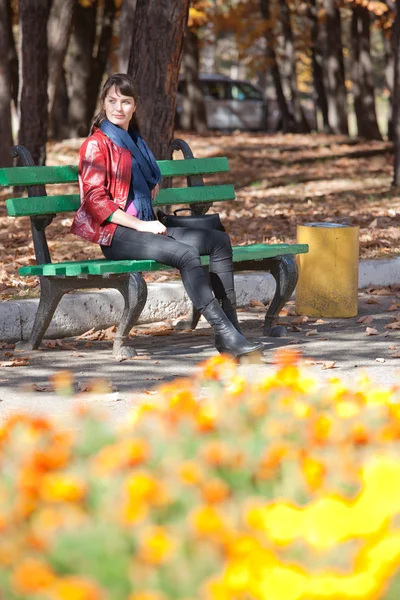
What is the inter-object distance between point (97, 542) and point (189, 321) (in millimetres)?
5571

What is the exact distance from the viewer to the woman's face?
21.8 feet

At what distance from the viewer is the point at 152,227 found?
21.3 feet

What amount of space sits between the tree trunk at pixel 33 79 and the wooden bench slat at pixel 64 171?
6690mm

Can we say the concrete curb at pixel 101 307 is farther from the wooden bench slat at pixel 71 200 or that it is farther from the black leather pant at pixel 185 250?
the black leather pant at pixel 185 250

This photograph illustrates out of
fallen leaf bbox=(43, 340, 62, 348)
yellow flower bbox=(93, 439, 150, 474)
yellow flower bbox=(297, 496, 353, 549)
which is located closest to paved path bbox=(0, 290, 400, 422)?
fallen leaf bbox=(43, 340, 62, 348)

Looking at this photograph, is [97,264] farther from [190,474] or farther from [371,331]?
[190,474]

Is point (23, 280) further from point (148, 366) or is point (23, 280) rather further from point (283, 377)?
point (283, 377)

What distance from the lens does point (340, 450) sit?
2609mm

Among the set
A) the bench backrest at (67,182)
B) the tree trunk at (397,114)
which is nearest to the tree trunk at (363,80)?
the tree trunk at (397,114)

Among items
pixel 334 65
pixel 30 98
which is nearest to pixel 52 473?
pixel 30 98

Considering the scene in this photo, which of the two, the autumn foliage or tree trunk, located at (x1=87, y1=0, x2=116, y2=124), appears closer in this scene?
the autumn foliage

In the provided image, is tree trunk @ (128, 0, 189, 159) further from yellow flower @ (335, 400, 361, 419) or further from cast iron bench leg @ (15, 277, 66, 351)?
yellow flower @ (335, 400, 361, 419)

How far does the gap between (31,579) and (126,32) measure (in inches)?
565

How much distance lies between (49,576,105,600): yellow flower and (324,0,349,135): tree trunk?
2726cm
